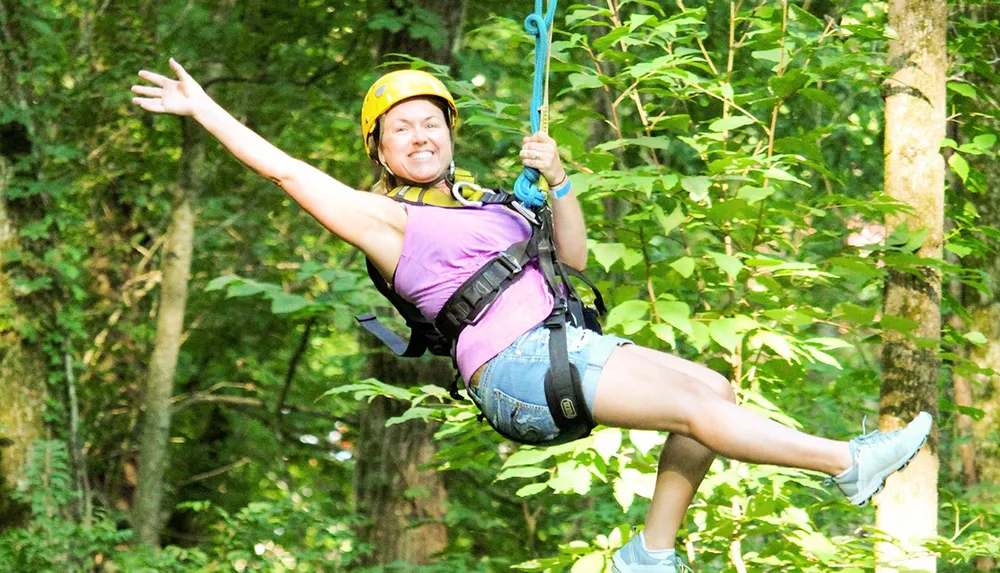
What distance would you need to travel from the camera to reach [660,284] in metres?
4.05

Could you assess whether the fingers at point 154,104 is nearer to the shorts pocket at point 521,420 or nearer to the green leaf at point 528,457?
the shorts pocket at point 521,420

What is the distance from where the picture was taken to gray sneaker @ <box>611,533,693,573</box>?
3.20 m

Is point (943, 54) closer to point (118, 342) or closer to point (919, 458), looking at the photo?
point (919, 458)

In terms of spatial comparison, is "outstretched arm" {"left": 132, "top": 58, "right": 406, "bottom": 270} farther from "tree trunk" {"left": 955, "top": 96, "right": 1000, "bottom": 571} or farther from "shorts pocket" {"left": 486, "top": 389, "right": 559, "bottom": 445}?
"tree trunk" {"left": 955, "top": 96, "right": 1000, "bottom": 571}

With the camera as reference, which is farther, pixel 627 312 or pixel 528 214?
pixel 627 312

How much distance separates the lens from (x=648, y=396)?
2924 mm

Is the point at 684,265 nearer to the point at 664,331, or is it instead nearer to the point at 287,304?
the point at 664,331

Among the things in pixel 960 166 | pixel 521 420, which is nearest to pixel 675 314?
pixel 521 420

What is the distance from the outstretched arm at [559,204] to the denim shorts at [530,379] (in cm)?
28

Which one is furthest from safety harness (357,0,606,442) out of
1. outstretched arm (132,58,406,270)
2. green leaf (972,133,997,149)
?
green leaf (972,133,997,149)

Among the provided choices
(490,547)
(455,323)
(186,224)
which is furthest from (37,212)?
(455,323)

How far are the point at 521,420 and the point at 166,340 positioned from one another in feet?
20.7

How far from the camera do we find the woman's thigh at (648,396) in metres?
2.91

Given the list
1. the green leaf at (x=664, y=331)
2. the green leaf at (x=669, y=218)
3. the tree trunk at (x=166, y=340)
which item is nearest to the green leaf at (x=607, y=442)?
the green leaf at (x=664, y=331)
